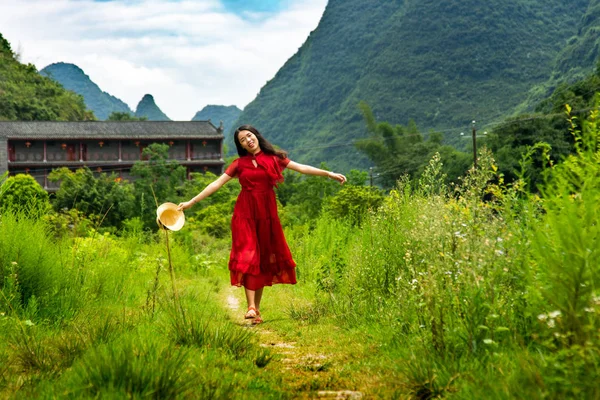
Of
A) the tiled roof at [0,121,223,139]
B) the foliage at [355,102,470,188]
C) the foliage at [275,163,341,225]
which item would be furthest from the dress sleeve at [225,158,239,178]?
the foliage at [355,102,470,188]

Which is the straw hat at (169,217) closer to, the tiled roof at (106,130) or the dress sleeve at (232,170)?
the dress sleeve at (232,170)

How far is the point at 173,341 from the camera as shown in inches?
156

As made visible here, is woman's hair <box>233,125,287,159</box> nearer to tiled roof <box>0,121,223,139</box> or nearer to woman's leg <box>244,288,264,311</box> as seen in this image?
woman's leg <box>244,288,264,311</box>

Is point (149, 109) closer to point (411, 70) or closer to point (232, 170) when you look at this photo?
point (411, 70)

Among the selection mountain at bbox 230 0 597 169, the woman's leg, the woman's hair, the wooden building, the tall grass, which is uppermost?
mountain at bbox 230 0 597 169

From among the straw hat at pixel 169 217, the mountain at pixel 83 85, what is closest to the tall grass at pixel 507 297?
the straw hat at pixel 169 217

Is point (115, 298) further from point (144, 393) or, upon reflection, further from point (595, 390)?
point (595, 390)

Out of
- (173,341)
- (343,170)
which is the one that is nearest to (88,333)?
(173,341)

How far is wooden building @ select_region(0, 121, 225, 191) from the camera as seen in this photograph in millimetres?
44156

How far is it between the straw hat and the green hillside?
49.9 metres

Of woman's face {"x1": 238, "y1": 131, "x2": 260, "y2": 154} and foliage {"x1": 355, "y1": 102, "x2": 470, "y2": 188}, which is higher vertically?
foliage {"x1": 355, "y1": 102, "x2": 470, "y2": 188}

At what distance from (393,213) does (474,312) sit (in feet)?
8.90

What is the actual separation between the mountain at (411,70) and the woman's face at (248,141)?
62.0 m

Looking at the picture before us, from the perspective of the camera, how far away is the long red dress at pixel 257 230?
20.1 ft
